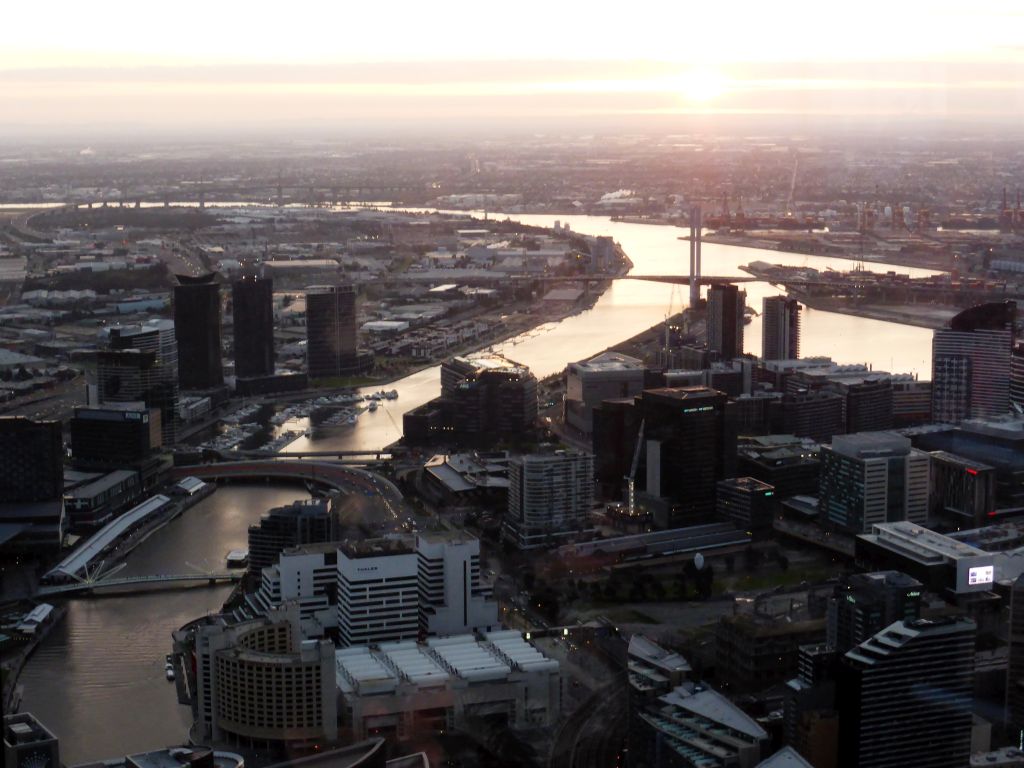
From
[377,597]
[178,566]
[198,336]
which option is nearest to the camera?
[377,597]

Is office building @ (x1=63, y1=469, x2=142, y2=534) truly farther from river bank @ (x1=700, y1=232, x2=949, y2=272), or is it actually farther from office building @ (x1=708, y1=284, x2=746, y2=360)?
river bank @ (x1=700, y1=232, x2=949, y2=272)

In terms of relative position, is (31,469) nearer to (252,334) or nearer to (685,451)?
(685,451)

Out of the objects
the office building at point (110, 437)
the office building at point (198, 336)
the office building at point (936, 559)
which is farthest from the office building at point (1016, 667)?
the office building at point (198, 336)

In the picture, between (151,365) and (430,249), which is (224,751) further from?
(430,249)

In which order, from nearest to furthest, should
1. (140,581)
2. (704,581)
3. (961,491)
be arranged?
(704,581), (140,581), (961,491)

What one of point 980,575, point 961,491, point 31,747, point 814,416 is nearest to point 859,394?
point 814,416

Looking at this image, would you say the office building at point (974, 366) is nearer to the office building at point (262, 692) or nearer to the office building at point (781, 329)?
the office building at point (781, 329)

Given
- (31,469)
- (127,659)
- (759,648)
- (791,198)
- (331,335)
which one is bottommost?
(127,659)

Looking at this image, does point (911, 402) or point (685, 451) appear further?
point (911, 402)
